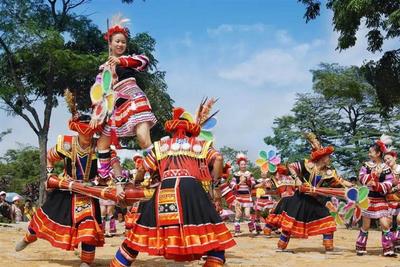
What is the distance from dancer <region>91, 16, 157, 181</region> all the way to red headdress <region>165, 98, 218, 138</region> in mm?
846

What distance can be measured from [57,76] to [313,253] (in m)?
15.0

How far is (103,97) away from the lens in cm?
681

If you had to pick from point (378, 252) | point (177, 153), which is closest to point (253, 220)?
point (378, 252)

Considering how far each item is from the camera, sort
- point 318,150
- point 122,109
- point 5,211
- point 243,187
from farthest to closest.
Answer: point 5,211 → point 243,187 → point 318,150 → point 122,109

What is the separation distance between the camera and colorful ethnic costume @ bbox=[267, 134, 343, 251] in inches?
366

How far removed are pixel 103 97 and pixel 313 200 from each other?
4.24m

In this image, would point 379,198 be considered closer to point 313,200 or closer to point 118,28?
point 313,200

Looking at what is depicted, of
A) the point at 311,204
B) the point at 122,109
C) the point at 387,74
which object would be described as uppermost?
the point at 387,74

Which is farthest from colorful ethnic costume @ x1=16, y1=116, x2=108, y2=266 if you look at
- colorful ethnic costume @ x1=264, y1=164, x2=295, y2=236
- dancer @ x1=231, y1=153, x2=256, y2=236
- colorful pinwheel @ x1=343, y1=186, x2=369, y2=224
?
dancer @ x1=231, y1=153, x2=256, y2=236

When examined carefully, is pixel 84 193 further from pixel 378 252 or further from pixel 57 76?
pixel 57 76

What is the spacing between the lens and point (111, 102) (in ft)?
22.3

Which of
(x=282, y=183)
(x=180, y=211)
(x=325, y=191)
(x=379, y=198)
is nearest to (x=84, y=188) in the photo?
(x=180, y=211)

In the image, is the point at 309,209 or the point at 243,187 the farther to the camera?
the point at 243,187

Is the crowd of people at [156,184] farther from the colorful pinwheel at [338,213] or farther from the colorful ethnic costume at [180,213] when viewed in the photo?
the colorful pinwheel at [338,213]
